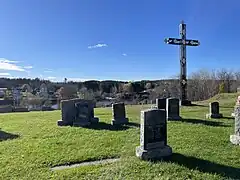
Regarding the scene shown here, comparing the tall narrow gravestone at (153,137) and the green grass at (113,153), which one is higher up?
the tall narrow gravestone at (153,137)

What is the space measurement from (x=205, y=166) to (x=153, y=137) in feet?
4.91

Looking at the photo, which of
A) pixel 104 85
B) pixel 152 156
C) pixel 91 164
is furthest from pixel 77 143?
pixel 104 85

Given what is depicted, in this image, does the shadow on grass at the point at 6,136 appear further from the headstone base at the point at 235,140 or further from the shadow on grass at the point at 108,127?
the headstone base at the point at 235,140

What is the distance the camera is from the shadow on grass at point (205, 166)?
5.07m

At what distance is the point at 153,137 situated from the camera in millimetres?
6441

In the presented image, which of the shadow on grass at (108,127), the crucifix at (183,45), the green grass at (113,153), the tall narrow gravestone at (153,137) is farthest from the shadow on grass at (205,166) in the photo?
the crucifix at (183,45)

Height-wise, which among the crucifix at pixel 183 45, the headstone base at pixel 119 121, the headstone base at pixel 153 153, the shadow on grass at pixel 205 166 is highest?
the crucifix at pixel 183 45

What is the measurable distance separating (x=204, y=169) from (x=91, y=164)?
253cm

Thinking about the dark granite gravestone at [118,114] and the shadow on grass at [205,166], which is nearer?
the shadow on grass at [205,166]

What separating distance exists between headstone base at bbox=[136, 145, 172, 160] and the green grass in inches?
7.1

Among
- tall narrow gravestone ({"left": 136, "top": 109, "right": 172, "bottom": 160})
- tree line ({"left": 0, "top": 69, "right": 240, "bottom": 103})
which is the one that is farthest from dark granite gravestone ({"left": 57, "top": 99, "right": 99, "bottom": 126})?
tree line ({"left": 0, "top": 69, "right": 240, "bottom": 103})

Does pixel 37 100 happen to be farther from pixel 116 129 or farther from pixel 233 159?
pixel 233 159

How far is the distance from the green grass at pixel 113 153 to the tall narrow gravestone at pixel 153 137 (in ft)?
0.91

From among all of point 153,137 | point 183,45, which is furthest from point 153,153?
point 183,45
